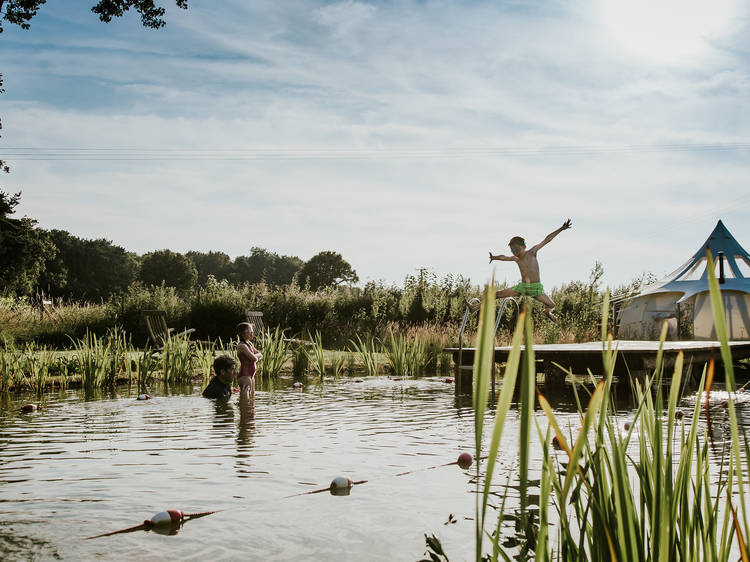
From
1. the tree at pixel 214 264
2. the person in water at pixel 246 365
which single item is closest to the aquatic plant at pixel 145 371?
the person in water at pixel 246 365

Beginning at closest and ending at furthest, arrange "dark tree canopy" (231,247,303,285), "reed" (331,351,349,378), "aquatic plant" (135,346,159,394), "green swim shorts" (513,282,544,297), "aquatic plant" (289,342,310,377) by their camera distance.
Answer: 1. "aquatic plant" (135,346,159,394)
2. "green swim shorts" (513,282,544,297)
3. "aquatic plant" (289,342,310,377)
4. "reed" (331,351,349,378)
5. "dark tree canopy" (231,247,303,285)

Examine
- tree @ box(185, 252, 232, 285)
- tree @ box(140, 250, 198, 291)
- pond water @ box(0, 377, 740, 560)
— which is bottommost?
pond water @ box(0, 377, 740, 560)

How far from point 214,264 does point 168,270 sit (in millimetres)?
24159

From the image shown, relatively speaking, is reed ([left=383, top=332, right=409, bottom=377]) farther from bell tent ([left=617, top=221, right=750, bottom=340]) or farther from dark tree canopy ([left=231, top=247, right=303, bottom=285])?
dark tree canopy ([left=231, top=247, right=303, bottom=285])

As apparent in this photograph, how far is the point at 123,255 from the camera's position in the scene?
79562mm

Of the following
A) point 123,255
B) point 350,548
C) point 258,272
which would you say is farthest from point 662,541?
point 258,272

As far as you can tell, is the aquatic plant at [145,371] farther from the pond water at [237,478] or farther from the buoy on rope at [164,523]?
the buoy on rope at [164,523]

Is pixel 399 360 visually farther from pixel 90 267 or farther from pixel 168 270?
pixel 168 270

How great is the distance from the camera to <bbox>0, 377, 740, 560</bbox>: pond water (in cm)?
335

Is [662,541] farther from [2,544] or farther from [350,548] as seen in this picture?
[2,544]

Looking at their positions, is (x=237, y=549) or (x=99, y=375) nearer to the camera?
(x=237, y=549)

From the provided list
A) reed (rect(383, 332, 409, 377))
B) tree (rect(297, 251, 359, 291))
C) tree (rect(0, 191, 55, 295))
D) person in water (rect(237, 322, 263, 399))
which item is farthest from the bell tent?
tree (rect(297, 251, 359, 291))

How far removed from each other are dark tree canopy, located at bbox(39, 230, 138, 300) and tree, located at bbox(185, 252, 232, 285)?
1128 inches

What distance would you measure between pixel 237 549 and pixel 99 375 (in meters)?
7.70
